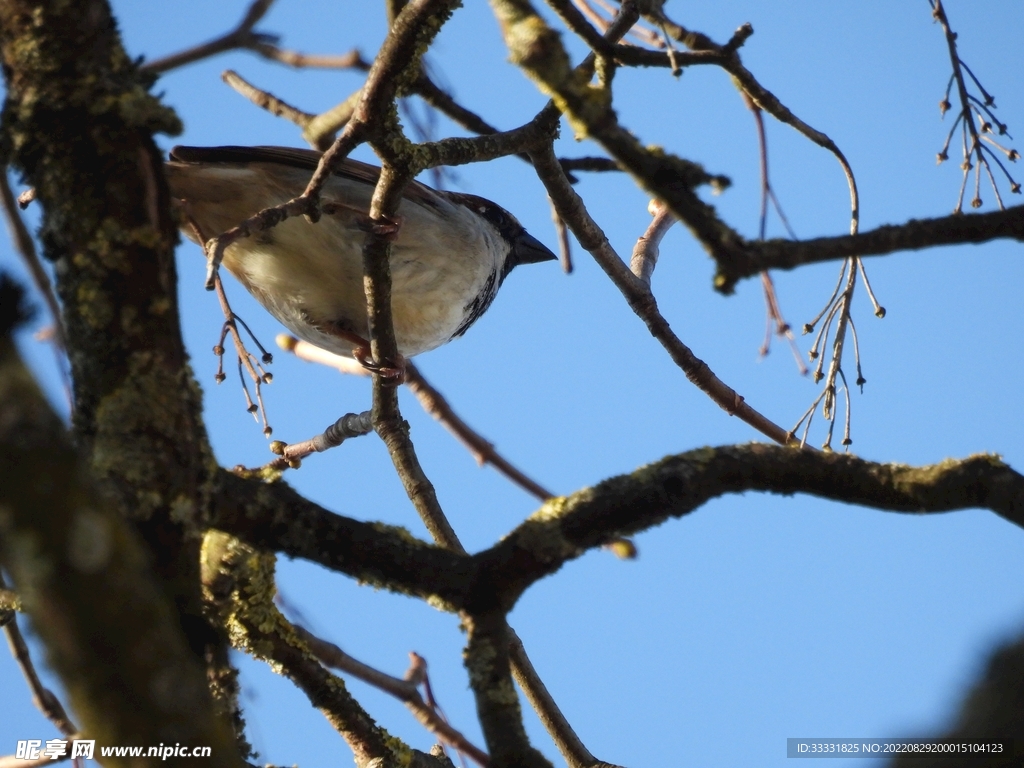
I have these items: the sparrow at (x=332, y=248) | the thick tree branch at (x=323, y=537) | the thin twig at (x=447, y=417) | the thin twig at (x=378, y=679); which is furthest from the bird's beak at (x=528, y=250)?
the thick tree branch at (x=323, y=537)

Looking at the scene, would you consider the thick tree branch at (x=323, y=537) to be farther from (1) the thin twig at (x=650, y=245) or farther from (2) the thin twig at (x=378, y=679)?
(1) the thin twig at (x=650, y=245)

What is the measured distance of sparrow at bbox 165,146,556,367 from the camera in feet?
14.1


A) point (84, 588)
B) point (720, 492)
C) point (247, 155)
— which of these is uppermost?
point (247, 155)

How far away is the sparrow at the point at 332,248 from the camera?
169 inches

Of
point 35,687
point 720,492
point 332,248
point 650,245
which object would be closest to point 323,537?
point 720,492

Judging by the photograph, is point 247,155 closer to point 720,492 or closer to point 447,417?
point 447,417

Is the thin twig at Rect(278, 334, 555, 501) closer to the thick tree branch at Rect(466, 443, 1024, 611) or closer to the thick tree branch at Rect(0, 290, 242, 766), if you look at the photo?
the thick tree branch at Rect(466, 443, 1024, 611)

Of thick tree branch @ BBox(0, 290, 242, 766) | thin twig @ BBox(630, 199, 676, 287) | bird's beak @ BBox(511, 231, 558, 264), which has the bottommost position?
thick tree branch @ BBox(0, 290, 242, 766)

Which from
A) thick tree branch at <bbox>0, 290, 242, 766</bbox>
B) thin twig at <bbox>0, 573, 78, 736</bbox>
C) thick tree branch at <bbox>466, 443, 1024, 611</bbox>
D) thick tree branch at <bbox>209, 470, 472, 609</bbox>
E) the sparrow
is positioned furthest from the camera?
the sparrow

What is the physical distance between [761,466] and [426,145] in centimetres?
143

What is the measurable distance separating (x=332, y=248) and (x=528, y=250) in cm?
219

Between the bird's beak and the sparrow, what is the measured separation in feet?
3.54

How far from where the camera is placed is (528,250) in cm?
640

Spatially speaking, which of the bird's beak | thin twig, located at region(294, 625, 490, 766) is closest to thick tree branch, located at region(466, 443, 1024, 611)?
thin twig, located at region(294, 625, 490, 766)
